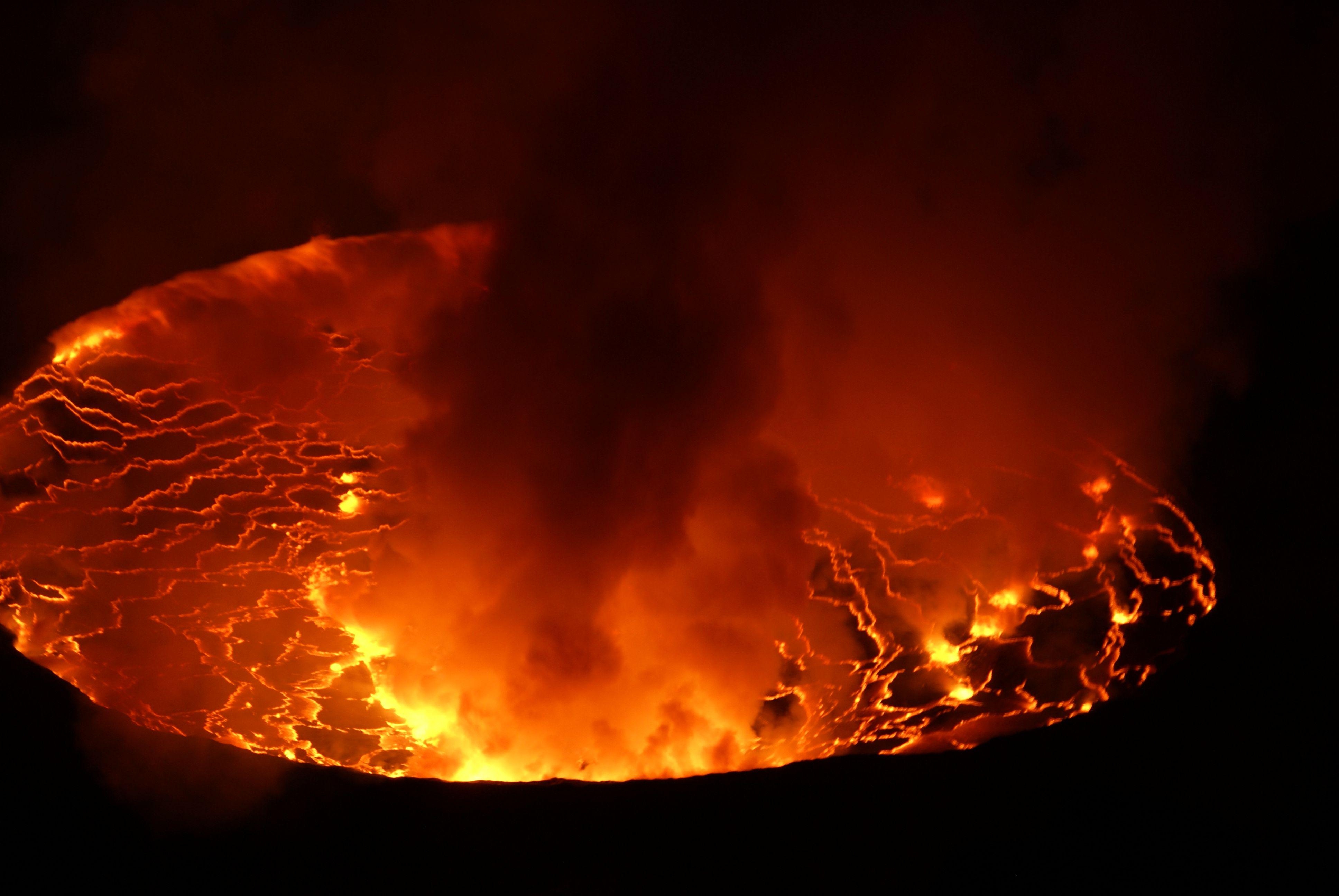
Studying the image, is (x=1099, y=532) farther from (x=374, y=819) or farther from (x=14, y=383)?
(x=14, y=383)

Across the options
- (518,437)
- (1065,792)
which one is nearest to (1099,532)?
(1065,792)

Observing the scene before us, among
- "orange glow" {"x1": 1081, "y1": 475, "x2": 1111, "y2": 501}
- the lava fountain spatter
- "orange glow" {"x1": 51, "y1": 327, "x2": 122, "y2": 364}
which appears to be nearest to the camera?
"orange glow" {"x1": 51, "y1": 327, "x2": 122, "y2": 364}

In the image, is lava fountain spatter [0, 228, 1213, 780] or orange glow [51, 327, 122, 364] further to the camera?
lava fountain spatter [0, 228, 1213, 780]

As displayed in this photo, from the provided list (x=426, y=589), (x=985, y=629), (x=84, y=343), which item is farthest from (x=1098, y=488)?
(x=84, y=343)

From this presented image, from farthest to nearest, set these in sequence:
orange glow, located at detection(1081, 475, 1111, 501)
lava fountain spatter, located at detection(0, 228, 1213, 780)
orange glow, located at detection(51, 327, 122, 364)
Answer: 1. orange glow, located at detection(1081, 475, 1111, 501)
2. lava fountain spatter, located at detection(0, 228, 1213, 780)
3. orange glow, located at detection(51, 327, 122, 364)

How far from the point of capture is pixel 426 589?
4.12m

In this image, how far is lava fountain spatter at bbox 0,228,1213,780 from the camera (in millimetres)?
3420

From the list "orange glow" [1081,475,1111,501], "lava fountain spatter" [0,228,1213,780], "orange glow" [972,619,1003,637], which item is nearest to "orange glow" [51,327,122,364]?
"lava fountain spatter" [0,228,1213,780]

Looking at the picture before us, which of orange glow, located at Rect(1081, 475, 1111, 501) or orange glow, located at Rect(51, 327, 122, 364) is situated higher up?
→ orange glow, located at Rect(51, 327, 122, 364)

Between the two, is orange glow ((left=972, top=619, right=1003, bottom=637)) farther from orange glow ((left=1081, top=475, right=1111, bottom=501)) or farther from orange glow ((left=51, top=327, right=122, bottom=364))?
orange glow ((left=51, top=327, right=122, bottom=364))

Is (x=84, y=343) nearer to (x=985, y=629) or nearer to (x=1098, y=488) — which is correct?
(x=985, y=629)

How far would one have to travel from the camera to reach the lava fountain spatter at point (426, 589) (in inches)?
135

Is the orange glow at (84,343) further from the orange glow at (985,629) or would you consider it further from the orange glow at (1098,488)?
the orange glow at (1098,488)

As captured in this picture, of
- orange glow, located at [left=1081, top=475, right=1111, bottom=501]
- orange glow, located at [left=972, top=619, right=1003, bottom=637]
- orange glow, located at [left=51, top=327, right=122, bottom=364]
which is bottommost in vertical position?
orange glow, located at [left=972, top=619, right=1003, bottom=637]
